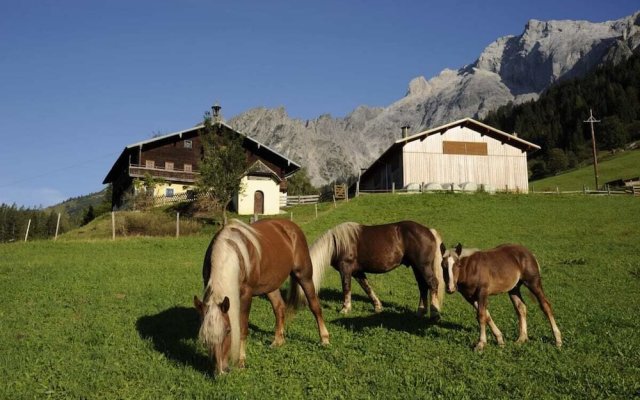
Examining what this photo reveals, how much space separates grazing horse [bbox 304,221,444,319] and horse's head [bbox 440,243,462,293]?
3.04 m

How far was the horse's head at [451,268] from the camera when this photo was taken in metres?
7.80

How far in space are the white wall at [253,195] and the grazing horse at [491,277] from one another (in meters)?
34.8

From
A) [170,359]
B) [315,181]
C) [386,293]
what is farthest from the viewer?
[315,181]

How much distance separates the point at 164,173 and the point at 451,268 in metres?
48.8

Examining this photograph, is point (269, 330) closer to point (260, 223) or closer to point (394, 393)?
point (260, 223)

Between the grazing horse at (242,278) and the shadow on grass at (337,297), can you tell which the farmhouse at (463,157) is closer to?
the shadow on grass at (337,297)

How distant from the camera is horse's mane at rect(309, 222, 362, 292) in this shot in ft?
37.7

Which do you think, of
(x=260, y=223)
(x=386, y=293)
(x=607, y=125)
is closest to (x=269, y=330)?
(x=260, y=223)

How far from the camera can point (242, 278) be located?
7.23 meters

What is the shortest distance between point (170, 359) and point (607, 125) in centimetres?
11219

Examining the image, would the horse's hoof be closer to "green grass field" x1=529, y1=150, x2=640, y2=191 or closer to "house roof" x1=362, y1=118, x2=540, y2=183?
"house roof" x1=362, y1=118, x2=540, y2=183

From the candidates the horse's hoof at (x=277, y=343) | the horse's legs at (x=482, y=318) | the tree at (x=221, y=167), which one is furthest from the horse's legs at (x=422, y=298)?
the tree at (x=221, y=167)

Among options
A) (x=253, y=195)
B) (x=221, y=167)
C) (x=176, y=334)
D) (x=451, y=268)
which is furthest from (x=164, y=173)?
(x=451, y=268)

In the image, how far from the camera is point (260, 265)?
25.4 feet
